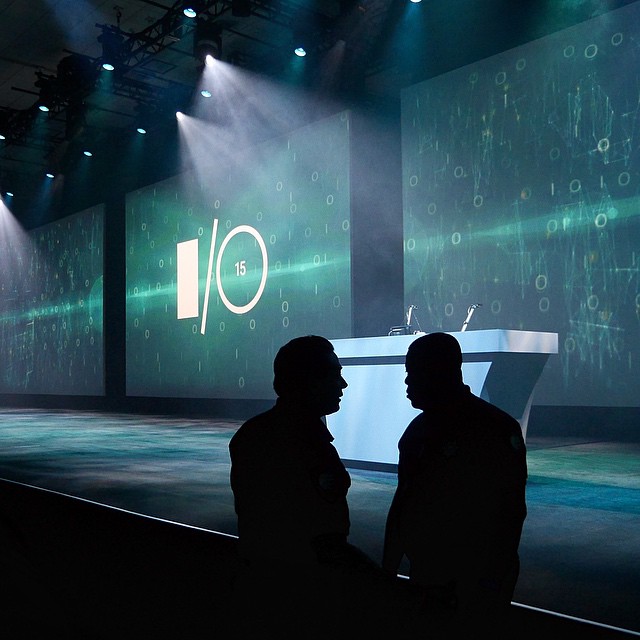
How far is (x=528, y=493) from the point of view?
471 cm

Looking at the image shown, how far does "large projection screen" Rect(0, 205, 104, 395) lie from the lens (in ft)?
48.9

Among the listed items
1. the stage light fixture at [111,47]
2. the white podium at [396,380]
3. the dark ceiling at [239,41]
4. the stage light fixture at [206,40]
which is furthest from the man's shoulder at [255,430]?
the stage light fixture at [111,47]

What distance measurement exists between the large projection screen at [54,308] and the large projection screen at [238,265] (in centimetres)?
125

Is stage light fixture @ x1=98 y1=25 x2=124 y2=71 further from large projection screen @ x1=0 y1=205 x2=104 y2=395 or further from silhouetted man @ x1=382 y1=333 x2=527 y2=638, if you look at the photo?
silhouetted man @ x1=382 y1=333 x2=527 y2=638

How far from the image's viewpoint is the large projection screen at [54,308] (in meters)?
14.9

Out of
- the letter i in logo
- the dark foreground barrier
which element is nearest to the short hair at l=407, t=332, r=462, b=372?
the dark foreground barrier

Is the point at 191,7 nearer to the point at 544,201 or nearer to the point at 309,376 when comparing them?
the point at 544,201

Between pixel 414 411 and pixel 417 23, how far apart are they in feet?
20.0

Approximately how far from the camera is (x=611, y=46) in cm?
747

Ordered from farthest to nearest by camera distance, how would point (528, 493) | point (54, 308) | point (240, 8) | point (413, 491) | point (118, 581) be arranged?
1. point (54, 308)
2. point (240, 8)
3. point (528, 493)
4. point (118, 581)
5. point (413, 491)

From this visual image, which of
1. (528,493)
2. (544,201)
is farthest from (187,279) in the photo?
(528,493)

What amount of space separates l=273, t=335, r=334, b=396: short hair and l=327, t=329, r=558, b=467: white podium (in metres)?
3.45

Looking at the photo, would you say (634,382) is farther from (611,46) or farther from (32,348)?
(32,348)

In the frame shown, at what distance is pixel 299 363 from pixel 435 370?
0.29m
